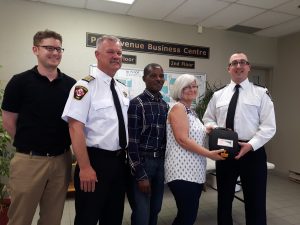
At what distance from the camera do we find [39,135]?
1644 mm

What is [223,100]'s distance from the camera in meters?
2.26

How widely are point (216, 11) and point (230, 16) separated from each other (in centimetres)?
32

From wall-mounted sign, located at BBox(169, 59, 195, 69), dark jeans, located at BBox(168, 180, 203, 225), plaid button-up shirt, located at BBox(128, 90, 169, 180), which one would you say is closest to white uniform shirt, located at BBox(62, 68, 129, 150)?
plaid button-up shirt, located at BBox(128, 90, 169, 180)

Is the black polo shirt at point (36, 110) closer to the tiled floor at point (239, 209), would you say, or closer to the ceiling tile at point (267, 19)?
the tiled floor at point (239, 209)

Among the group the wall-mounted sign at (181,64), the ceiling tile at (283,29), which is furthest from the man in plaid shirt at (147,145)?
the ceiling tile at (283,29)

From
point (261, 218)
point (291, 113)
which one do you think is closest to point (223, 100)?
point (261, 218)

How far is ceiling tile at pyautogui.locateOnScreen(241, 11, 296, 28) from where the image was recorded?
4.11m

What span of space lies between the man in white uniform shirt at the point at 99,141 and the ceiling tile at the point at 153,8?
231 cm

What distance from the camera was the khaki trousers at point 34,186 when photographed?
64.3 inches

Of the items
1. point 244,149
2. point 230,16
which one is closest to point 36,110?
point 244,149

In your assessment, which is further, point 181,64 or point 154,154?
point 181,64

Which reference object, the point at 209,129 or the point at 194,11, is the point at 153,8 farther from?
the point at 209,129

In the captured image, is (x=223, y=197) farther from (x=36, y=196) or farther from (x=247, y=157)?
(x=36, y=196)

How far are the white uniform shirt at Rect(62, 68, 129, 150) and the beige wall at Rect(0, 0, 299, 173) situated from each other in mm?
2562
